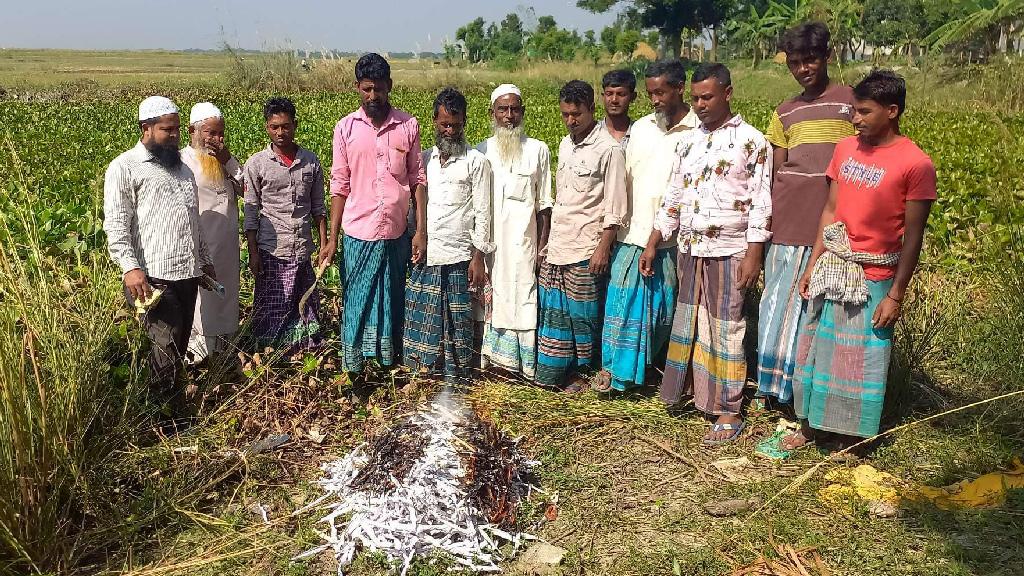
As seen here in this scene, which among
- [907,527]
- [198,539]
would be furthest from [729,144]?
[198,539]

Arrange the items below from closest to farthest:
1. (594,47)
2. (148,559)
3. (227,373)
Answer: (148,559) → (227,373) → (594,47)

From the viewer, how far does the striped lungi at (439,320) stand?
430 cm

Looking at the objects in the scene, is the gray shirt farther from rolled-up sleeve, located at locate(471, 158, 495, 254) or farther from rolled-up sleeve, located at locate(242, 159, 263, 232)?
rolled-up sleeve, located at locate(471, 158, 495, 254)

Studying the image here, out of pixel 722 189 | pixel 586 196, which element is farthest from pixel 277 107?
pixel 722 189

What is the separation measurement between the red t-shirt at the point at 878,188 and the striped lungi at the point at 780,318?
41 cm

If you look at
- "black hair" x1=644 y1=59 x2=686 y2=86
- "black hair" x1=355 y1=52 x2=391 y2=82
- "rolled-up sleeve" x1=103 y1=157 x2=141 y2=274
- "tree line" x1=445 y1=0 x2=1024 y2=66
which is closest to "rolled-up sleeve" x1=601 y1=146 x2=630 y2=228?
"black hair" x1=644 y1=59 x2=686 y2=86

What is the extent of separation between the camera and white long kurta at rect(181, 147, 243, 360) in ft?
14.1

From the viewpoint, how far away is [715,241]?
3.86 metres

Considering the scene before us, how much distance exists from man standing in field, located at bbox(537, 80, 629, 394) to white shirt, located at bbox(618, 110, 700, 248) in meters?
0.12

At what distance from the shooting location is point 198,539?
3129mm

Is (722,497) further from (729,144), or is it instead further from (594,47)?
(594,47)

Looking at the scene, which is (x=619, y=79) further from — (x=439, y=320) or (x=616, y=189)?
(x=439, y=320)

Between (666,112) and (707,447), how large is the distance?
1.86 metres

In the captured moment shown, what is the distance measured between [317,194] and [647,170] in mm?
1965
